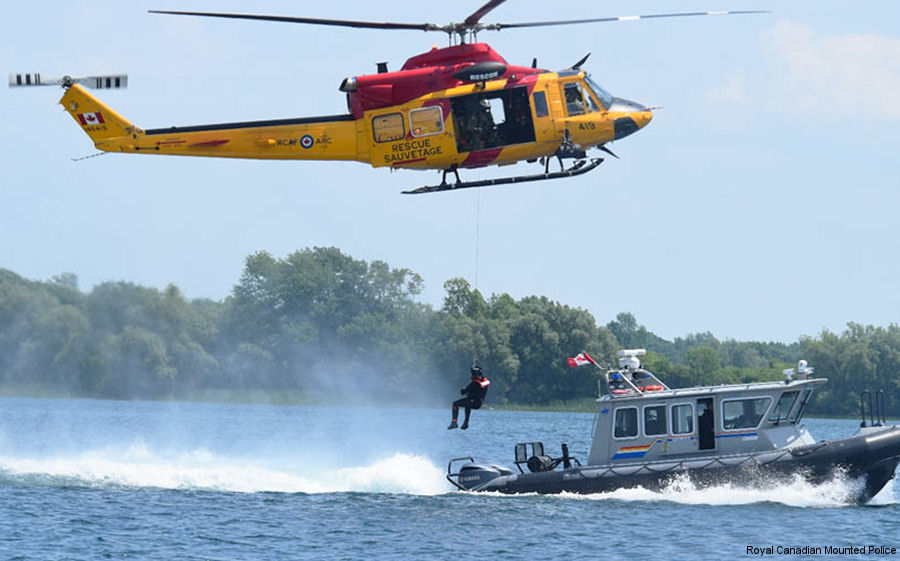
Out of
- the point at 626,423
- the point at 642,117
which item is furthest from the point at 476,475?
the point at 642,117

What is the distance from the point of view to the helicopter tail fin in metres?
29.5

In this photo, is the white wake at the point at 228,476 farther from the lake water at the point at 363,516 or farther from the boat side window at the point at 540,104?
the boat side window at the point at 540,104

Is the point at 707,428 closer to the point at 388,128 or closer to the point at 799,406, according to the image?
the point at 799,406

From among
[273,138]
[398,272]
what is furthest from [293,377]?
[273,138]

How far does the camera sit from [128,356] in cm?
6650

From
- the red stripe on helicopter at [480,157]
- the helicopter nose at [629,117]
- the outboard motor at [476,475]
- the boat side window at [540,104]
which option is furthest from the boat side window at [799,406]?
the red stripe on helicopter at [480,157]

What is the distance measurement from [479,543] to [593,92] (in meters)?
10.1

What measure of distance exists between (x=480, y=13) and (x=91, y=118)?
8.97 m

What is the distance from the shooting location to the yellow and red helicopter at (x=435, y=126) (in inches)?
1131

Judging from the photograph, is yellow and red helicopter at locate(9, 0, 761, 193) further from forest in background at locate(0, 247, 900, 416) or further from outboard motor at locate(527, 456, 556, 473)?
forest in background at locate(0, 247, 900, 416)

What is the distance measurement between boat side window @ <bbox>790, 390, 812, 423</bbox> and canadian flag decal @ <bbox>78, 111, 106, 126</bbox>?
16.4 meters

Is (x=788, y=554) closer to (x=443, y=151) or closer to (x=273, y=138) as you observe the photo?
(x=443, y=151)

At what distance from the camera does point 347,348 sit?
91000 mm
